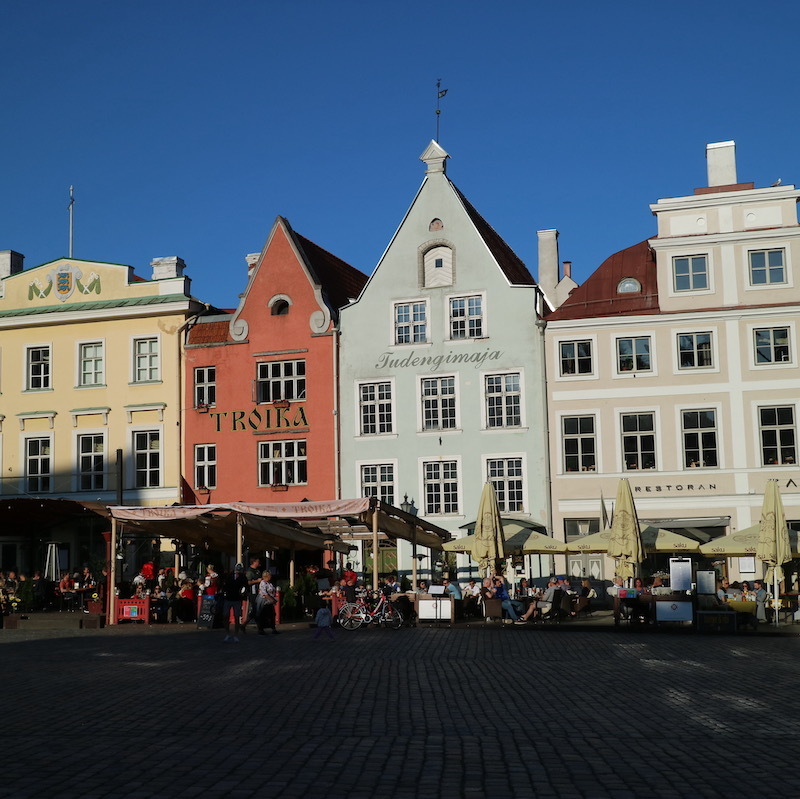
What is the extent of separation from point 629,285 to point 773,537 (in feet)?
48.1

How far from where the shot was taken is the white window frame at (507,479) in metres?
40.5

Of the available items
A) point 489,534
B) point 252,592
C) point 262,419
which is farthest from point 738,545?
point 262,419

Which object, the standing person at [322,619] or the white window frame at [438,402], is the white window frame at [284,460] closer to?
the white window frame at [438,402]

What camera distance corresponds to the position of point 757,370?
39062mm

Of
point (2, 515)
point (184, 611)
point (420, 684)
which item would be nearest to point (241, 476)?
point (2, 515)

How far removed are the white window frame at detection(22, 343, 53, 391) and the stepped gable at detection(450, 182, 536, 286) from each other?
688 inches

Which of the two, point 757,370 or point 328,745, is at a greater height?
point 757,370

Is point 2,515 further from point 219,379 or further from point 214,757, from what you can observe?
point 214,757

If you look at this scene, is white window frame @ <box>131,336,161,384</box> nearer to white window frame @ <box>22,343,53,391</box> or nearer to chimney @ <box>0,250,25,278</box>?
white window frame @ <box>22,343,53,391</box>

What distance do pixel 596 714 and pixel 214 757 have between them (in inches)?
182

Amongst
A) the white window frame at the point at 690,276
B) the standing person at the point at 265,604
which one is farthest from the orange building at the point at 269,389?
the standing person at the point at 265,604

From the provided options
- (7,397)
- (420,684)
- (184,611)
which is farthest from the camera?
(7,397)

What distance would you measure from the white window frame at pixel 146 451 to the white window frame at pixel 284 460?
3928 millimetres

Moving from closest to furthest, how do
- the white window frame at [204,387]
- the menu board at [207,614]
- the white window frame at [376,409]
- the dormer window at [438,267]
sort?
the menu board at [207,614], the white window frame at [376,409], the dormer window at [438,267], the white window frame at [204,387]
